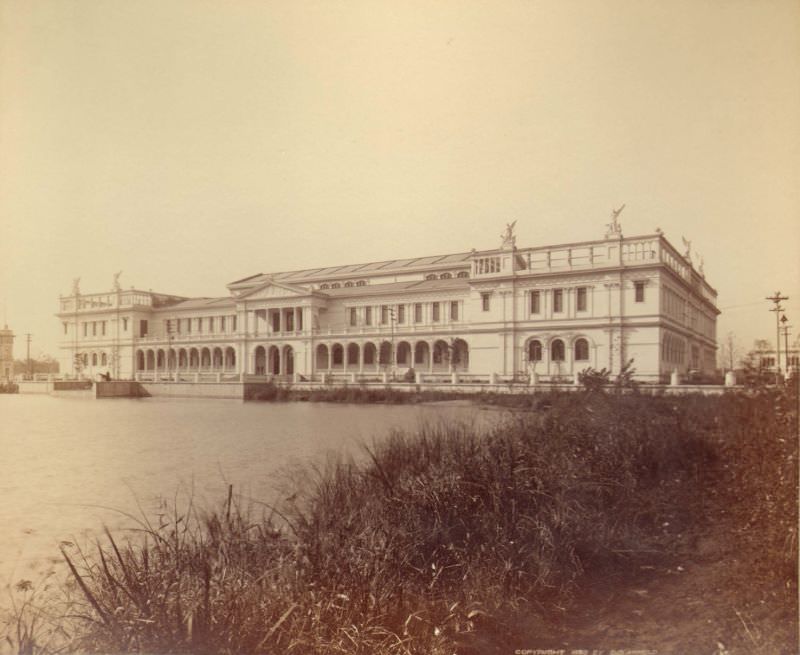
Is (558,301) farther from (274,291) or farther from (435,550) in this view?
(435,550)

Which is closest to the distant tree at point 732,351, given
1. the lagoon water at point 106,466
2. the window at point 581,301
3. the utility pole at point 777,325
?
the utility pole at point 777,325

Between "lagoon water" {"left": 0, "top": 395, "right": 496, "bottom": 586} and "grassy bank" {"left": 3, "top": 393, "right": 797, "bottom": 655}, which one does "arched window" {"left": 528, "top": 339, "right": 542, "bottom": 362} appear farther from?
"grassy bank" {"left": 3, "top": 393, "right": 797, "bottom": 655}

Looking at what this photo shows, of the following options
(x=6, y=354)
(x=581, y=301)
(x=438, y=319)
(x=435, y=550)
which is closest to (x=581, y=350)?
(x=581, y=301)

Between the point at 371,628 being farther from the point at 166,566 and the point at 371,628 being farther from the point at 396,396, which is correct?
the point at 396,396

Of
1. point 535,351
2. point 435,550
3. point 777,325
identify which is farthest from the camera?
point 535,351

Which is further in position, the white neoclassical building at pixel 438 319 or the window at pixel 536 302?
the window at pixel 536 302

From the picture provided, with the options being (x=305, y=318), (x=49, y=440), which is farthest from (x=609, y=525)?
(x=305, y=318)

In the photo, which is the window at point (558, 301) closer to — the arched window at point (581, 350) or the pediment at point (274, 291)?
the arched window at point (581, 350)
